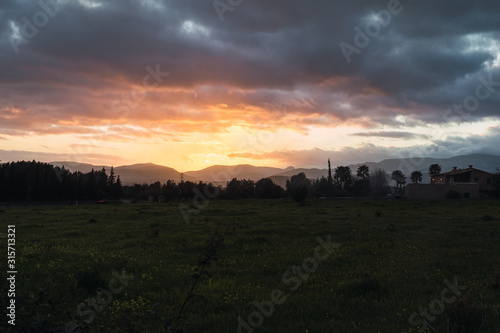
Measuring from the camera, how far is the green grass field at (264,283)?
8.33m

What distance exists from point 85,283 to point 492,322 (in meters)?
12.4

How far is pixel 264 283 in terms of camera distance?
12.1 metres

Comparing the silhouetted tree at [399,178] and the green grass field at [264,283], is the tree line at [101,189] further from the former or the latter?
the green grass field at [264,283]

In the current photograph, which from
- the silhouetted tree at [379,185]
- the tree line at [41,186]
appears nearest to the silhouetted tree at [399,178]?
the silhouetted tree at [379,185]

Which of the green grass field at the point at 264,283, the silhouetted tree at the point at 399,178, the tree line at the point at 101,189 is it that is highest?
the silhouetted tree at the point at 399,178

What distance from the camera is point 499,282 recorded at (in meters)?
11.4

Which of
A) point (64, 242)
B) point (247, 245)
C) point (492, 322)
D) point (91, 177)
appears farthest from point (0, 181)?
point (492, 322)

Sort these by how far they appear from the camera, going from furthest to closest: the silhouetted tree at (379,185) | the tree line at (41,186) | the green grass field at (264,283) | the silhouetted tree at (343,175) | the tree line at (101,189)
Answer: the silhouetted tree at (343,175), the silhouetted tree at (379,185), the tree line at (101,189), the tree line at (41,186), the green grass field at (264,283)

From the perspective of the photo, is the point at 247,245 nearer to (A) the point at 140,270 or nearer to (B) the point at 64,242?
(A) the point at 140,270

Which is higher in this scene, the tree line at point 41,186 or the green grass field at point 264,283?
the tree line at point 41,186

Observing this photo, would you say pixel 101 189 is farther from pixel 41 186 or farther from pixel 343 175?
pixel 343 175

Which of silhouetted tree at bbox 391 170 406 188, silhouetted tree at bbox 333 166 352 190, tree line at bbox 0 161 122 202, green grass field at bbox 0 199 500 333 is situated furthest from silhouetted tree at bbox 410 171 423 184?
green grass field at bbox 0 199 500 333

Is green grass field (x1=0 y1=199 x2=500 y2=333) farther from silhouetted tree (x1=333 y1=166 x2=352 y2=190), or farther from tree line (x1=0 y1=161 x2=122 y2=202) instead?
silhouetted tree (x1=333 y1=166 x2=352 y2=190)

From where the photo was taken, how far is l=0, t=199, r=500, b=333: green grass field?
8328 mm
